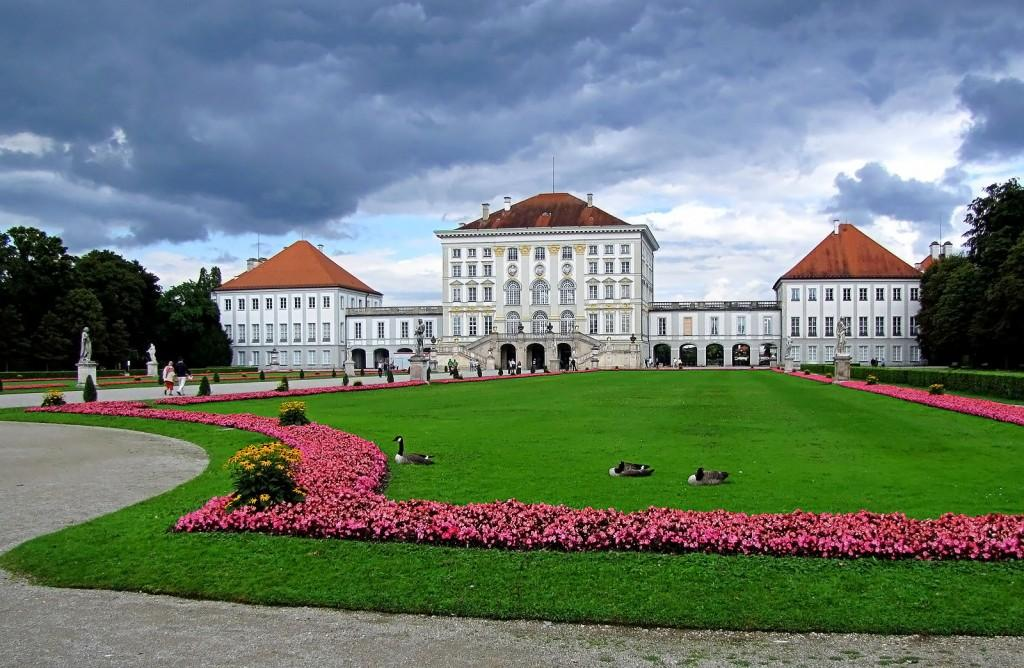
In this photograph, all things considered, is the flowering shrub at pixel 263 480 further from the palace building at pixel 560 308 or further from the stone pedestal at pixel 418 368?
the palace building at pixel 560 308

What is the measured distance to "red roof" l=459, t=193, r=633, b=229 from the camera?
83938 mm

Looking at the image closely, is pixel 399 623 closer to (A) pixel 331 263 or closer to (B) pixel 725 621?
(B) pixel 725 621

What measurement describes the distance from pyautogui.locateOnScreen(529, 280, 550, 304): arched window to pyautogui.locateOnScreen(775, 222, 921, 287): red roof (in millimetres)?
23191

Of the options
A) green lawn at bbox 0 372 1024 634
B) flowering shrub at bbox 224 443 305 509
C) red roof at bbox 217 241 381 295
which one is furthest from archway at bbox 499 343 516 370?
flowering shrub at bbox 224 443 305 509

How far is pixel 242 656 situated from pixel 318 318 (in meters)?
83.6

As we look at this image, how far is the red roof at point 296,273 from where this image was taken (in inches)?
3440

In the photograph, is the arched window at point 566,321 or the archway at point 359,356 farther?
the archway at point 359,356

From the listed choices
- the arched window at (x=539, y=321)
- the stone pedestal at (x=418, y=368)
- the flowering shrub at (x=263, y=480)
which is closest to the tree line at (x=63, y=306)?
the stone pedestal at (x=418, y=368)

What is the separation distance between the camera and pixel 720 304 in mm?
84250

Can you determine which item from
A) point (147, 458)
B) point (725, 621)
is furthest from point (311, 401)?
point (725, 621)

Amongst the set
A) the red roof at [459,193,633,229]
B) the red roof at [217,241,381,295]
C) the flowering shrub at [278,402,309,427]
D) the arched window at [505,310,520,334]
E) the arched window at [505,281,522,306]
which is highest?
the red roof at [459,193,633,229]

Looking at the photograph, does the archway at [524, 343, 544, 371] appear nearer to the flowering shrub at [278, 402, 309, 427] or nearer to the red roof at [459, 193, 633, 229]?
the red roof at [459, 193, 633, 229]

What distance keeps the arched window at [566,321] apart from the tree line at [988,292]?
108 ft

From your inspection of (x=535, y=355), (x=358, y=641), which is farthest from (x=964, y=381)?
(x=535, y=355)
